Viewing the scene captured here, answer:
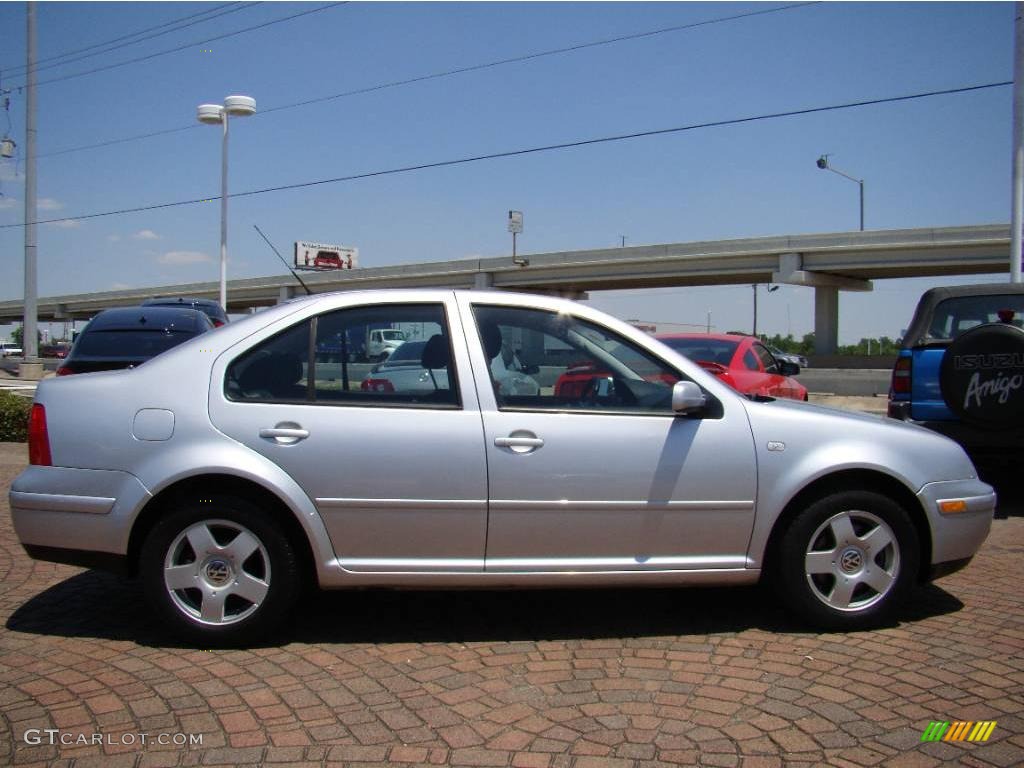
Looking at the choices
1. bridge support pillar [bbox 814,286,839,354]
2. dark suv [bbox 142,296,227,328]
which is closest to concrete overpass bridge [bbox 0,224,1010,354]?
bridge support pillar [bbox 814,286,839,354]

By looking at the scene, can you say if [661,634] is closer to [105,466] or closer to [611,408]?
[611,408]

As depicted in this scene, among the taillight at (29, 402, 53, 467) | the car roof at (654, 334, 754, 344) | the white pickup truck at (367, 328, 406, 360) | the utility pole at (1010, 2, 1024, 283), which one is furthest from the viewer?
the utility pole at (1010, 2, 1024, 283)

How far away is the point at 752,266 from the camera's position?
158 ft

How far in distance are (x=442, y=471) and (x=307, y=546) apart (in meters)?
0.73

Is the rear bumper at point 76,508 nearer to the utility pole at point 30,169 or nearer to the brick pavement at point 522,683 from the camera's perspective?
the brick pavement at point 522,683

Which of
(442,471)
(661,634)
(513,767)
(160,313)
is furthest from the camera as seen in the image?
(160,313)

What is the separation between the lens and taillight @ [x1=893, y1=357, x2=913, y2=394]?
287 inches

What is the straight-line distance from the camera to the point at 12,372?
109 feet

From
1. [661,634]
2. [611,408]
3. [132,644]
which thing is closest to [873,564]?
[661,634]

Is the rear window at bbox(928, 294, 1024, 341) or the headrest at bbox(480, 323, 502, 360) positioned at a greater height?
the rear window at bbox(928, 294, 1024, 341)

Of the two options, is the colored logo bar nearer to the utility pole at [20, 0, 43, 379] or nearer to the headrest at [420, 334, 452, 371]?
the headrest at [420, 334, 452, 371]

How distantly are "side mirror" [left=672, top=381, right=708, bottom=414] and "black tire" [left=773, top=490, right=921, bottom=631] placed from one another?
2.41ft

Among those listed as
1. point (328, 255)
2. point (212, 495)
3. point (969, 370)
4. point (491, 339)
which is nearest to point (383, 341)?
point (491, 339)

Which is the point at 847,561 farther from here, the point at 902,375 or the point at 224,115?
the point at 224,115
